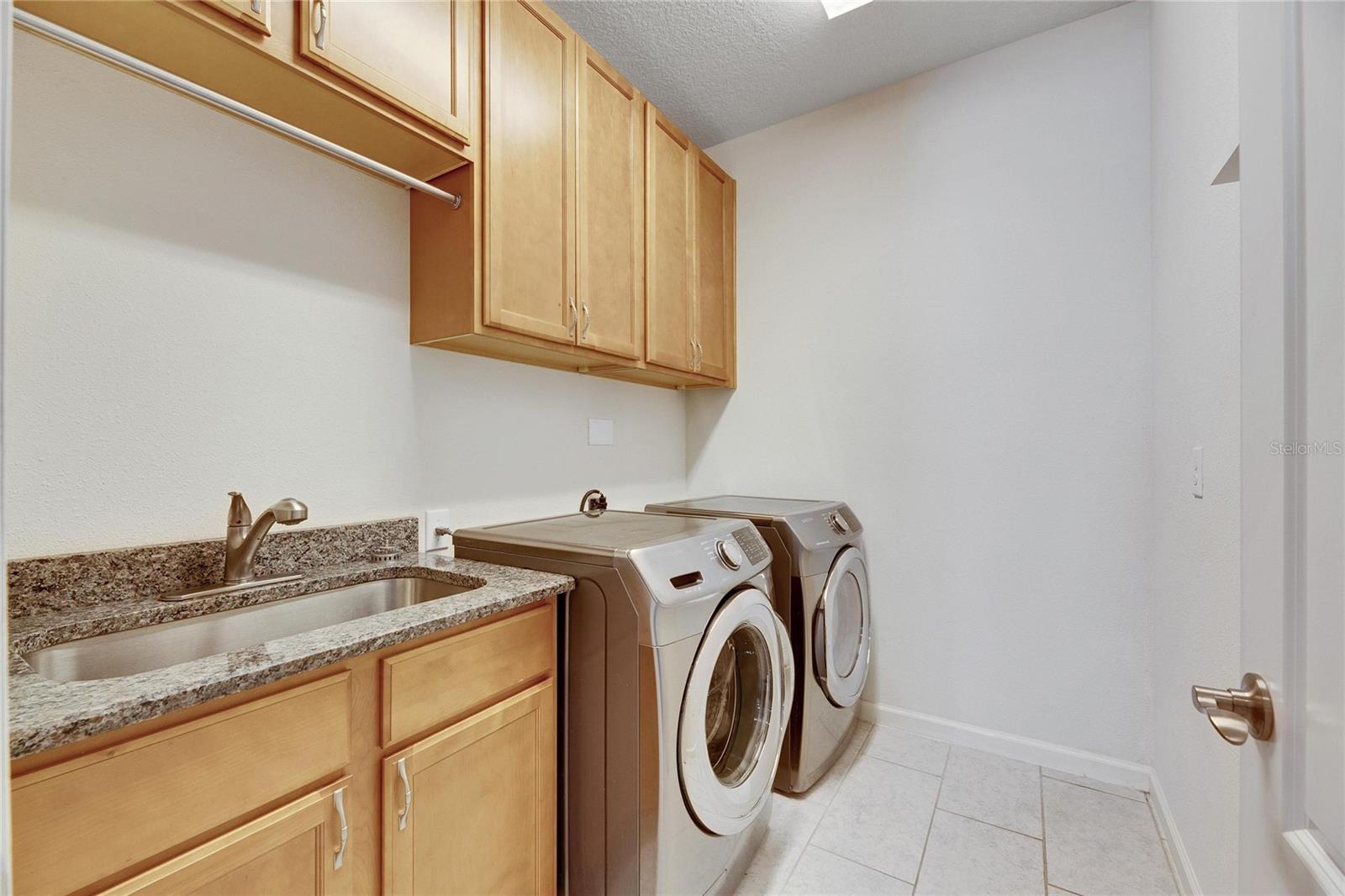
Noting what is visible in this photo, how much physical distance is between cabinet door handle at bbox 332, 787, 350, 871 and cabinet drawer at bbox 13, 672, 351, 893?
0.04 meters

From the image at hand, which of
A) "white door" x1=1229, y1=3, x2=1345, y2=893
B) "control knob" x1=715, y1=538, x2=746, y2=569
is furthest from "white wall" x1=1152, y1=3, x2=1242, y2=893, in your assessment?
"control knob" x1=715, y1=538, x2=746, y2=569

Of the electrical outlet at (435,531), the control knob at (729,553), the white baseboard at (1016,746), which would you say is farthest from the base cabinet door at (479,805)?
the white baseboard at (1016,746)

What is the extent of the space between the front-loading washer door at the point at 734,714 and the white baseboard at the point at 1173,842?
1080mm

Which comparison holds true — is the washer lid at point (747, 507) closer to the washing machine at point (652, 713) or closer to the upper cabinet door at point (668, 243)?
the washing machine at point (652, 713)

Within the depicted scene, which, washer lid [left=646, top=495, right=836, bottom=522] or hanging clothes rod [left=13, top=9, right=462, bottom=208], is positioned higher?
hanging clothes rod [left=13, top=9, right=462, bottom=208]

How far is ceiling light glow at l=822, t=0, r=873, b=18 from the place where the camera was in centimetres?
193

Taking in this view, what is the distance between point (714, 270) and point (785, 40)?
35.4 inches

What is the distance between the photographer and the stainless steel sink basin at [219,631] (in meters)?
0.99

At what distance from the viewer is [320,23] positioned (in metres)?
1.16

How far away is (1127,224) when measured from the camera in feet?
6.45

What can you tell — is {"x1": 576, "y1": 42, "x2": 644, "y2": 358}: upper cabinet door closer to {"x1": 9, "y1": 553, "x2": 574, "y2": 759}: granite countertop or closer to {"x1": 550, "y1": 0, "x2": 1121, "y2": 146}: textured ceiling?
{"x1": 550, "y1": 0, "x2": 1121, "y2": 146}: textured ceiling

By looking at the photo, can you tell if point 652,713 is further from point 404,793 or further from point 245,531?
point 245,531

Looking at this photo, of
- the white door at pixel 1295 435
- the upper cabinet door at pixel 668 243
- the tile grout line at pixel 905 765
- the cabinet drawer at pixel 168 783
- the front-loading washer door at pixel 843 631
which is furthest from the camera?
the upper cabinet door at pixel 668 243

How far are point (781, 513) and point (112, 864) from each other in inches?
68.6
